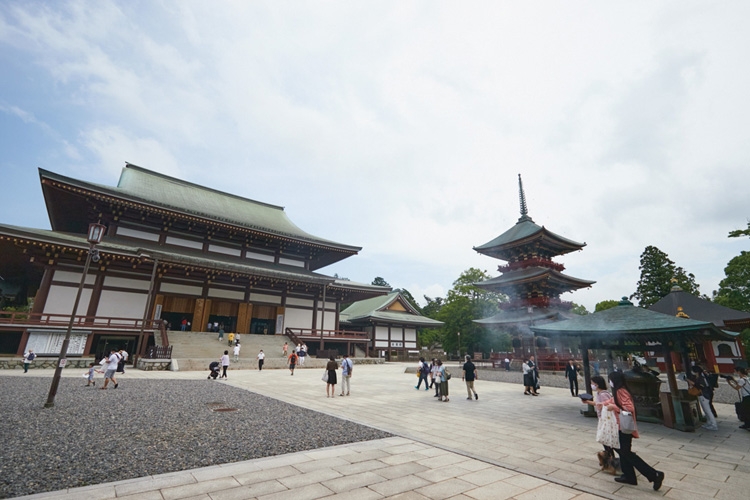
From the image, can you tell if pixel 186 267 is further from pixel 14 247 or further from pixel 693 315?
pixel 693 315

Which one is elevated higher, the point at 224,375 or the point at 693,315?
the point at 693,315

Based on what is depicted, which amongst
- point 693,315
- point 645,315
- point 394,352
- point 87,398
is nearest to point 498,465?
point 645,315

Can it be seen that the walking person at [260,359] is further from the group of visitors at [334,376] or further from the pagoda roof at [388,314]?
the pagoda roof at [388,314]

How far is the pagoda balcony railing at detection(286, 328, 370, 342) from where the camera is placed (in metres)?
25.0

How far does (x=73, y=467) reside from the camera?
4301 mm

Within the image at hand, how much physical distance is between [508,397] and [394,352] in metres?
23.9

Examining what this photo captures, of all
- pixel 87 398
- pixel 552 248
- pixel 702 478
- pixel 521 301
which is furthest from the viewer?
pixel 552 248

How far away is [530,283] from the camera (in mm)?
25109

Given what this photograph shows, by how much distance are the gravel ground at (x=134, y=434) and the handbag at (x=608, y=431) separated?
3714 mm

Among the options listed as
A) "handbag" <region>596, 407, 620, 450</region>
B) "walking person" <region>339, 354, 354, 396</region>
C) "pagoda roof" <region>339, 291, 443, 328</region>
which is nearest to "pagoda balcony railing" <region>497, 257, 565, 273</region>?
"pagoda roof" <region>339, 291, 443, 328</region>

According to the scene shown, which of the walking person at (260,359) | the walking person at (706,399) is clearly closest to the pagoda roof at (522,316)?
the walking person at (706,399)

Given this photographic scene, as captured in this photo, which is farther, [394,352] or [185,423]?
[394,352]

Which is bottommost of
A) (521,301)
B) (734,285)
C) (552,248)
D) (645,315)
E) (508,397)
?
(508,397)

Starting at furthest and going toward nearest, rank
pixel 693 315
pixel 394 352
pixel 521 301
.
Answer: pixel 394 352 → pixel 521 301 → pixel 693 315
